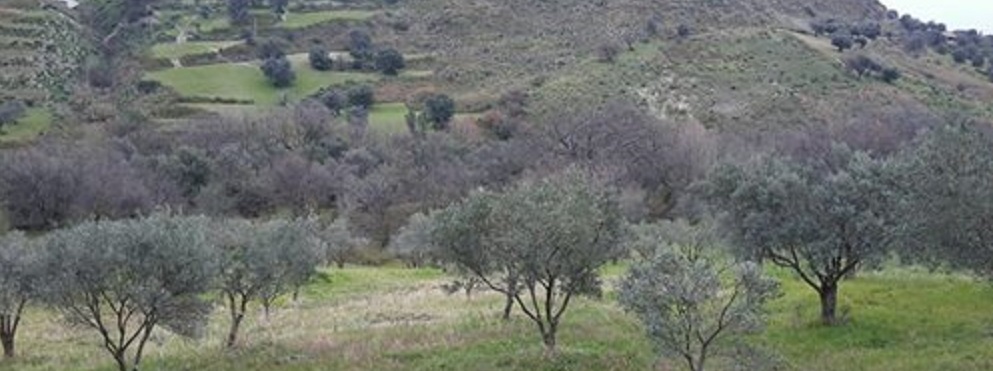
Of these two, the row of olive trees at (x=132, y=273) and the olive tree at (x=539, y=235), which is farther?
the olive tree at (x=539, y=235)

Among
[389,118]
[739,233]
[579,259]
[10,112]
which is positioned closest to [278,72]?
[389,118]

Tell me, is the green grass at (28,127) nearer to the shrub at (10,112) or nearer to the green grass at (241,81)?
the shrub at (10,112)

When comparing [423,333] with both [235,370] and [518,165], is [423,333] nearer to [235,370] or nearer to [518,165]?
[235,370]

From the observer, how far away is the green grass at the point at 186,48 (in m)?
162

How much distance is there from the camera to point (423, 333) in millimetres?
41000

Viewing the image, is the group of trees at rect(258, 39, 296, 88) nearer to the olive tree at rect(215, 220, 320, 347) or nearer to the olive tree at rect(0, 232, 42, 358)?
the olive tree at rect(0, 232, 42, 358)

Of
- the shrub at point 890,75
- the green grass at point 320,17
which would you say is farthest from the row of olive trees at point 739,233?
the green grass at point 320,17

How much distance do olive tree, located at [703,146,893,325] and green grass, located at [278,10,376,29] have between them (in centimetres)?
14504

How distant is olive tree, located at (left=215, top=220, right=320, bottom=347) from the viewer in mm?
40375

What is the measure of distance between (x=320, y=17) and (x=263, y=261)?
146 metres

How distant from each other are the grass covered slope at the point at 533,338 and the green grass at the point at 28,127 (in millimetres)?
83025

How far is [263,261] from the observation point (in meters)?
40.4

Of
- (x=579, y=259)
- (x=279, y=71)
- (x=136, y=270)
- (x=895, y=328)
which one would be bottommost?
(x=279, y=71)

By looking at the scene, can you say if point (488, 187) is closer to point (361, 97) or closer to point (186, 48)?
point (361, 97)
